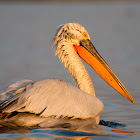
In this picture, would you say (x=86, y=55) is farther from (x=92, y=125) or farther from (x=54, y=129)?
A: (x=54, y=129)

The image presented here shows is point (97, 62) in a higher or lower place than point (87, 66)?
Result: lower

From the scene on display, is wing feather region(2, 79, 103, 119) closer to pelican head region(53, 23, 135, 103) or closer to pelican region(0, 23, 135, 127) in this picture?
pelican region(0, 23, 135, 127)

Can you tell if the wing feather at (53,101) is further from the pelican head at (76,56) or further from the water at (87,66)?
the pelican head at (76,56)

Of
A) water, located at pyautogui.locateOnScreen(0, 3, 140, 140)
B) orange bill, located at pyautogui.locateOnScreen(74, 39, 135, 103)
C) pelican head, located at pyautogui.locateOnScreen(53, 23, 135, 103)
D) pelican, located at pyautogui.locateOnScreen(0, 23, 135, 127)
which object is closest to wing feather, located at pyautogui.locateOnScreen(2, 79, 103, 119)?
pelican, located at pyautogui.locateOnScreen(0, 23, 135, 127)

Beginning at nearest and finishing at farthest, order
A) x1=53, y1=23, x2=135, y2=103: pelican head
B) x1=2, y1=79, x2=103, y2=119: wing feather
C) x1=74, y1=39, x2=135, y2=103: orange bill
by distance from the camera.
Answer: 1. x1=2, y1=79, x2=103, y2=119: wing feather
2. x1=53, y1=23, x2=135, y2=103: pelican head
3. x1=74, y1=39, x2=135, y2=103: orange bill

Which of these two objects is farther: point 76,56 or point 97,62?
point 97,62

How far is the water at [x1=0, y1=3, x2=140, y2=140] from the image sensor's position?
573 centimetres

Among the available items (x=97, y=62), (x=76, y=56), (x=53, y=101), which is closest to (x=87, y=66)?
(x=97, y=62)

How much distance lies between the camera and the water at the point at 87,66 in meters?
5.73

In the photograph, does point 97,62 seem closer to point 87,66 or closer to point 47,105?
point 47,105

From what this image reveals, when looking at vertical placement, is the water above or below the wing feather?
above

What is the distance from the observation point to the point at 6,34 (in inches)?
635

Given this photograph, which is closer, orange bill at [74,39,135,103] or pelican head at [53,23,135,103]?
pelican head at [53,23,135,103]

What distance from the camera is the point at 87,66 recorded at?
1084 cm
